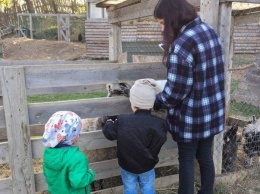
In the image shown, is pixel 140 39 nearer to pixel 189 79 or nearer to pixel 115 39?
pixel 115 39

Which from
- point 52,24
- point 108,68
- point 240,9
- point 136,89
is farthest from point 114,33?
point 52,24

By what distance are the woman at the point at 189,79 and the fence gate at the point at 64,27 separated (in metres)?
16.3

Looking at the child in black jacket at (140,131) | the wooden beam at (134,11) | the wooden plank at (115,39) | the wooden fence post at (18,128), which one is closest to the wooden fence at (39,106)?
the wooden fence post at (18,128)

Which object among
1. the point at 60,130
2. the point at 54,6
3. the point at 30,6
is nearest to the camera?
the point at 60,130

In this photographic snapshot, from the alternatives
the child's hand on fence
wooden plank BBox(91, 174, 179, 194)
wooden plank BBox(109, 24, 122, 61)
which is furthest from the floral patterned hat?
wooden plank BBox(109, 24, 122, 61)

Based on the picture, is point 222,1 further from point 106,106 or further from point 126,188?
point 126,188

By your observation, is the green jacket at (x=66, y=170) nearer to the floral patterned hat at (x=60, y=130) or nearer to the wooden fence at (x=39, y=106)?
the floral patterned hat at (x=60, y=130)

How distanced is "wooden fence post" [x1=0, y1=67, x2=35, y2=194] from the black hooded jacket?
2.28ft

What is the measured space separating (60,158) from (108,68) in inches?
37.5

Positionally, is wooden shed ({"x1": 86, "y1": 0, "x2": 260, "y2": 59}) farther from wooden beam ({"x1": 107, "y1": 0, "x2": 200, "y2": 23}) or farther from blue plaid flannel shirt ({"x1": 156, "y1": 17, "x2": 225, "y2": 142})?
blue plaid flannel shirt ({"x1": 156, "y1": 17, "x2": 225, "y2": 142})

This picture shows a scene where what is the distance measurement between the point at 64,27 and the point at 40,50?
3322 mm

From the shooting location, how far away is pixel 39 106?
2.48m

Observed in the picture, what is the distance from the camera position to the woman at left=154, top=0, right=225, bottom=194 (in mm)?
2096

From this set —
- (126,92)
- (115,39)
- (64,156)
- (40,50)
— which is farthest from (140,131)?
(40,50)
